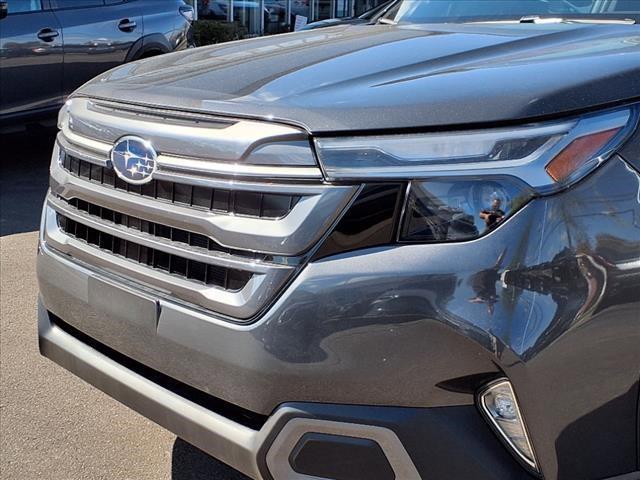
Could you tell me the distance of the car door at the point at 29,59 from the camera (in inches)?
230

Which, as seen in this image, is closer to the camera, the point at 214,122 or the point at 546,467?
the point at 546,467

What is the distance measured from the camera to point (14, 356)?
3.29m

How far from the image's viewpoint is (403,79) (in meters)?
1.82

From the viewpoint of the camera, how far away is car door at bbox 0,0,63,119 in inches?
230

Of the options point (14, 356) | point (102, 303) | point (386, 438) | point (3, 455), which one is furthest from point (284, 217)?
point (14, 356)

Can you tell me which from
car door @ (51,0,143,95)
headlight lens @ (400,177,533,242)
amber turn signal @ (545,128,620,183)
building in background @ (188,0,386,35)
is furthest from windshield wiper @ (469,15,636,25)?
building in background @ (188,0,386,35)

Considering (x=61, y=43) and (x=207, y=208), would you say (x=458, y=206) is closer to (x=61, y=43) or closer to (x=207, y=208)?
(x=207, y=208)

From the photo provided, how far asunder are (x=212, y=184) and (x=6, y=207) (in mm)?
4411

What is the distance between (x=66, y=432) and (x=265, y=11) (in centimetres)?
1478

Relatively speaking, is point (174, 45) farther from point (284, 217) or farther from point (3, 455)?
point (284, 217)

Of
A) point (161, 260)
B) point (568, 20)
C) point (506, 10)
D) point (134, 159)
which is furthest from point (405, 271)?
point (506, 10)

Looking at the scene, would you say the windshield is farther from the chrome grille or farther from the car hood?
the chrome grille

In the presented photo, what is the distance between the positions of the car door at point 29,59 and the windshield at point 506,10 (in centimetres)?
370

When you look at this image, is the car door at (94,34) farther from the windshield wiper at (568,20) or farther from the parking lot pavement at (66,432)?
the windshield wiper at (568,20)
